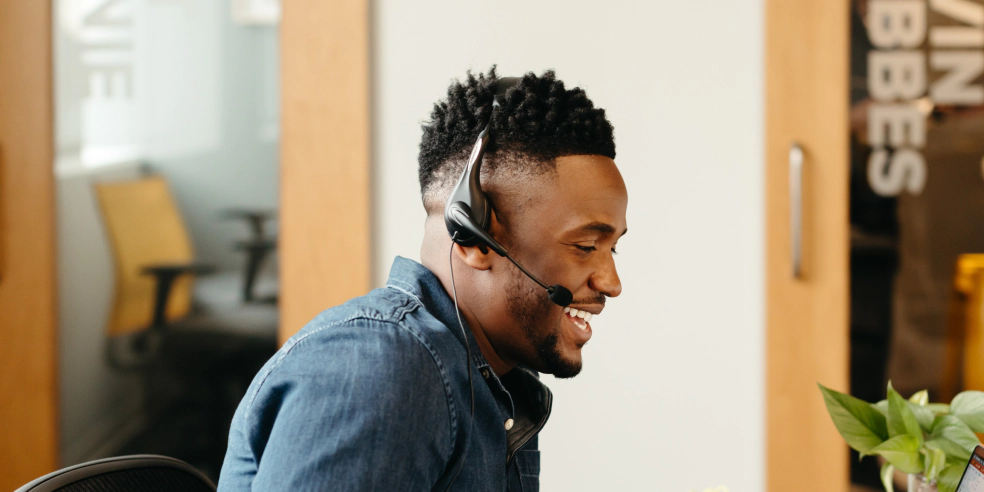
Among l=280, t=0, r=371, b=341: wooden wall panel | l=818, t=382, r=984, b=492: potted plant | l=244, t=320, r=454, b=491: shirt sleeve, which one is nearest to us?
l=244, t=320, r=454, b=491: shirt sleeve

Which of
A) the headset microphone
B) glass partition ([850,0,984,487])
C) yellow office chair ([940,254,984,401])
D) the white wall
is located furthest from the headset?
yellow office chair ([940,254,984,401])

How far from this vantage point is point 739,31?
1703mm

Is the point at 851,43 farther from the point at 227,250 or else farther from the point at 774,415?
the point at 227,250

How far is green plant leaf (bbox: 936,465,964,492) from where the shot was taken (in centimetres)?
74

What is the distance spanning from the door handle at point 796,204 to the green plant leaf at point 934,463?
0.96 m

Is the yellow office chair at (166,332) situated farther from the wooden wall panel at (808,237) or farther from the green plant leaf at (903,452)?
the green plant leaf at (903,452)

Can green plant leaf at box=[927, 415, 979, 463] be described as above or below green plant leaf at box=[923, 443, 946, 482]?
above

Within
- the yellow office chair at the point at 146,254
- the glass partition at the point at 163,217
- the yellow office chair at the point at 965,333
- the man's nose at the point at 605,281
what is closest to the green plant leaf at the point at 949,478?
the man's nose at the point at 605,281

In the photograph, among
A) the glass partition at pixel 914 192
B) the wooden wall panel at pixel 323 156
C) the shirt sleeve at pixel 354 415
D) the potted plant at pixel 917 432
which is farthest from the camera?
the wooden wall panel at pixel 323 156

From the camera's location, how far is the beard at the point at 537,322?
77cm

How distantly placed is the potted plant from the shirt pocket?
0.32 metres

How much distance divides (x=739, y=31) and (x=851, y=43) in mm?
254

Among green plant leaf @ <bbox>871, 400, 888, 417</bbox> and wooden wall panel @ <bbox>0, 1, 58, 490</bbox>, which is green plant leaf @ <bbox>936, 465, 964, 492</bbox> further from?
wooden wall panel @ <bbox>0, 1, 58, 490</bbox>

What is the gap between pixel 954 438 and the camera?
2.46 feet
